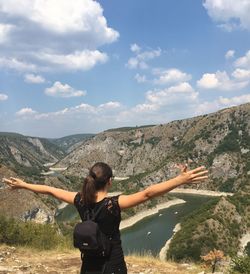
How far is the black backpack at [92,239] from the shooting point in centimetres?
546

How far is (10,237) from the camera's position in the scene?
20609mm

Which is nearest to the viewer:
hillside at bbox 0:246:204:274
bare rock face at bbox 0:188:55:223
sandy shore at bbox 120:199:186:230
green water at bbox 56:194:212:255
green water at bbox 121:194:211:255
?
hillside at bbox 0:246:204:274

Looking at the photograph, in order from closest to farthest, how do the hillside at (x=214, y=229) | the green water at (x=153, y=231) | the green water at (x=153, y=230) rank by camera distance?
the hillside at (x=214, y=229) → the green water at (x=153, y=231) → the green water at (x=153, y=230)

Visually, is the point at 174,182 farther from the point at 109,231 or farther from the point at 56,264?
the point at 56,264

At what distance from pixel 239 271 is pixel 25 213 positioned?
3690 inches

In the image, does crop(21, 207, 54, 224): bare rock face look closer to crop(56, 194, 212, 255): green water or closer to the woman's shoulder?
crop(56, 194, 212, 255): green water

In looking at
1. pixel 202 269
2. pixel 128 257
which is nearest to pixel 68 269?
pixel 128 257

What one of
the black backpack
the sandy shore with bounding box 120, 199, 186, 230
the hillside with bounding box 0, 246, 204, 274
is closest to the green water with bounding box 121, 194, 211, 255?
the sandy shore with bounding box 120, 199, 186, 230

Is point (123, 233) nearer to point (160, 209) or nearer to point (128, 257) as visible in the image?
point (160, 209)

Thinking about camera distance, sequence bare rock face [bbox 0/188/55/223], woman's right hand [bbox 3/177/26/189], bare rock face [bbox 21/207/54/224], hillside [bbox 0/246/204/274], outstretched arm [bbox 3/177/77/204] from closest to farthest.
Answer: outstretched arm [bbox 3/177/77/204], woman's right hand [bbox 3/177/26/189], hillside [bbox 0/246/204/274], bare rock face [bbox 0/188/55/223], bare rock face [bbox 21/207/54/224]

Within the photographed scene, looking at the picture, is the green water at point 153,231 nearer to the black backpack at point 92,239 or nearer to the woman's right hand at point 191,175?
the black backpack at point 92,239

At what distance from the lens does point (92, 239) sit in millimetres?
5453

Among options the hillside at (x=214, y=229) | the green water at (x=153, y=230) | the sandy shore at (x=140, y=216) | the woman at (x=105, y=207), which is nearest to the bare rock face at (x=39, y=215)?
the green water at (x=153, y=230)

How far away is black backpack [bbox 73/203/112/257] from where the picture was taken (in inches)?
215
